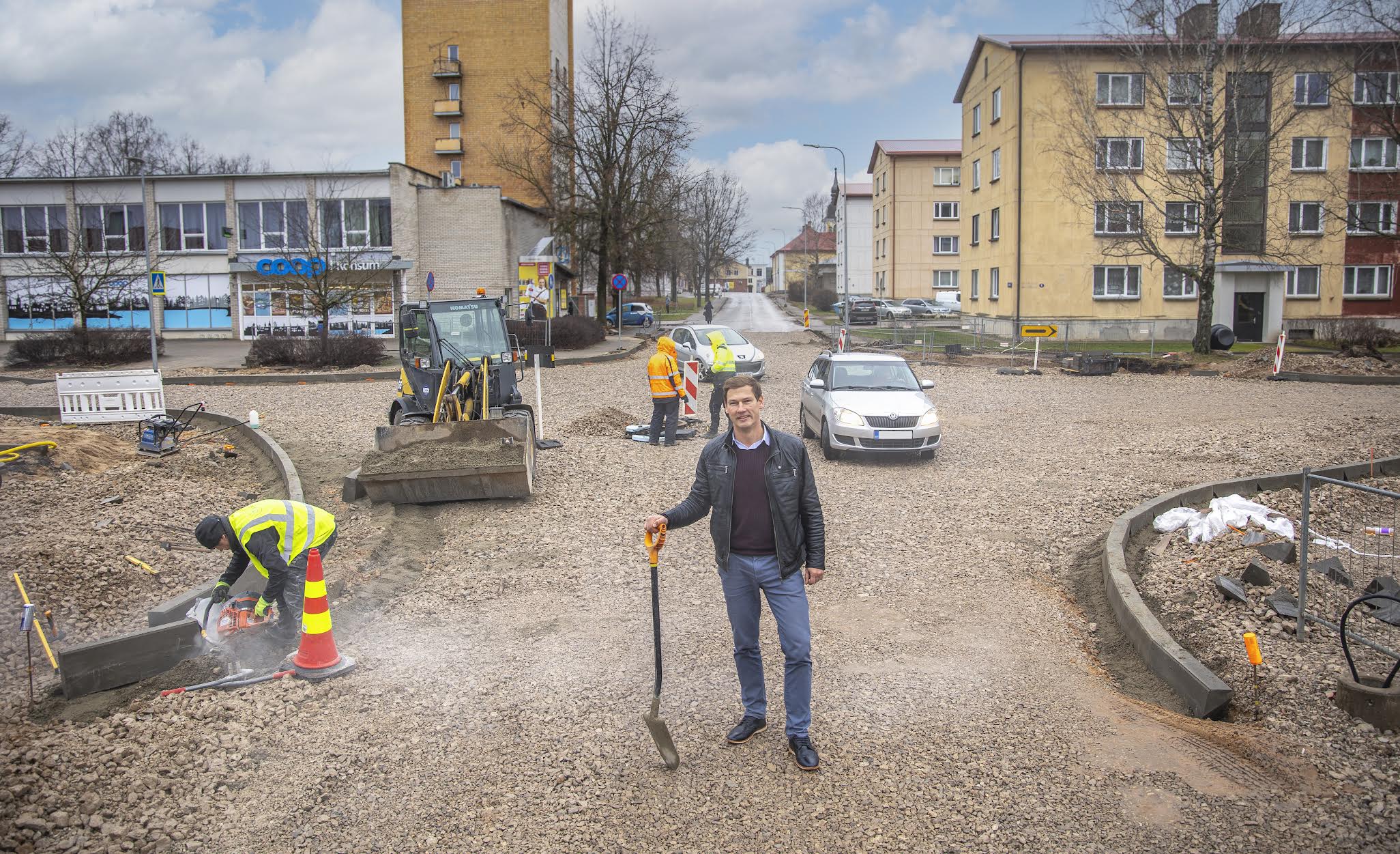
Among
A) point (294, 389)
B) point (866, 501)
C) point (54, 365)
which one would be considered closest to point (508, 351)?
point (866, 501)

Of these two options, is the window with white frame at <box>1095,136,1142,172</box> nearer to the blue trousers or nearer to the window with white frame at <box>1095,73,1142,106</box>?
the window with white frame at <box>1095,73,1142,106</box>

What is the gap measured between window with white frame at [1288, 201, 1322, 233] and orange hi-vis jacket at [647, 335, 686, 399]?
115ft

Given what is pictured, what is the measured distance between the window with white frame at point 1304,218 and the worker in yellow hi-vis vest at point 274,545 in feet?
141

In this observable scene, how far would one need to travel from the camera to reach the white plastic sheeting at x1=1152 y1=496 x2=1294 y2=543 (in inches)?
329

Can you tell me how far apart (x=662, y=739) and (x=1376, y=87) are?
34030 millimetres

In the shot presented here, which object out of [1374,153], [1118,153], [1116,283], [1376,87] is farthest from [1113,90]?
[1374,153]

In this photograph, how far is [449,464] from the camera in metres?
11.0

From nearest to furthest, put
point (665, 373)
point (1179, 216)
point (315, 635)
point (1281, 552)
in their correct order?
1. point (315, 635)
2. point (1281, 552)
3. point (665, 373)
4. point (1179, 216)

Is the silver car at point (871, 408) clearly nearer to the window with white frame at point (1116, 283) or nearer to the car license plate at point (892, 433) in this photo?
the car license plate at point (892, 433)

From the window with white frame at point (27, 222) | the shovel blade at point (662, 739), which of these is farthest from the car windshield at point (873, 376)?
the window with white frame at point (27, 222)

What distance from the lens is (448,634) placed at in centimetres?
719

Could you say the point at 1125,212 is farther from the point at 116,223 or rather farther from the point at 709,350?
the point at 116,223

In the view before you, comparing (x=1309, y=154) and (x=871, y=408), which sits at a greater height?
(x=1309, y=154)

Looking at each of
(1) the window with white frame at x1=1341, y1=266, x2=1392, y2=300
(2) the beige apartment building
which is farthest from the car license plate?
(2) the beige apartment building
